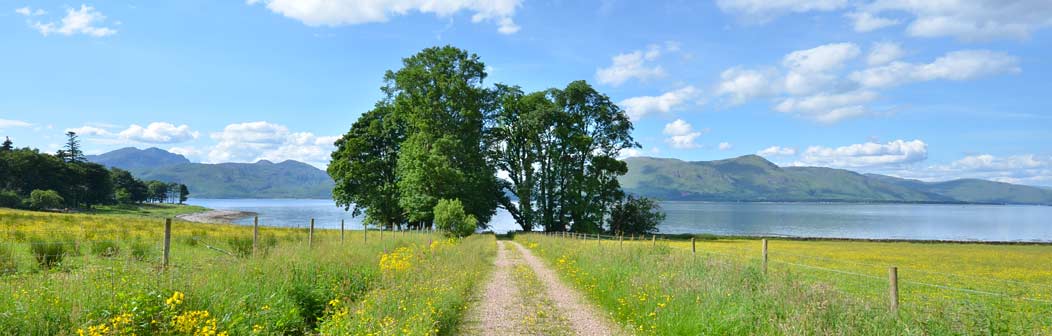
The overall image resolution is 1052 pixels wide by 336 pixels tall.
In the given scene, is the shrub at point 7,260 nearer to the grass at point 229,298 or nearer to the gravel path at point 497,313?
the grass at point 229,298

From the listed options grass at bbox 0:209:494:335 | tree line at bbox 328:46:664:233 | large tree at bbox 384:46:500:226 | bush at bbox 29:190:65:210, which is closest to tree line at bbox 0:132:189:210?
bush at bbox 29:190:65:210

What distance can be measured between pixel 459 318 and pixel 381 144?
144 ft

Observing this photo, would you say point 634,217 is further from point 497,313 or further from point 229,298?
point 229,298

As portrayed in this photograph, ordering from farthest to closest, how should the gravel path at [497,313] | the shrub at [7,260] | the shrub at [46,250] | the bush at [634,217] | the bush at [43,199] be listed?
the bush at [43,199] < the bush at [634,217] < the shrub at [46,250] < the shrub at [7,260] < the gravel path at [497,313]

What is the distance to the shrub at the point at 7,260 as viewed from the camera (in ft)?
36.0

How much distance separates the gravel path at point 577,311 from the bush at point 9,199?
87277 mm

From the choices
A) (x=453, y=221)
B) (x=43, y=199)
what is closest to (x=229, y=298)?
(x=453, y=221)

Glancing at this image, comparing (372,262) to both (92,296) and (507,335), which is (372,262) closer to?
(507,335)

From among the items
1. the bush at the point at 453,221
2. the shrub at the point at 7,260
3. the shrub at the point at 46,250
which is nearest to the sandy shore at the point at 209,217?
the bush at the point at 453,221

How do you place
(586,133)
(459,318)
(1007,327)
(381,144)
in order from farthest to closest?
(586,133) → (381,144) → (459,318) → (1007,327)

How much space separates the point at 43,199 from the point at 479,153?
65.2 m

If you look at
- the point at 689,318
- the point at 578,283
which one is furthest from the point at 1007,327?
the point at 578,283

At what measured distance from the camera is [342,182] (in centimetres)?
4888

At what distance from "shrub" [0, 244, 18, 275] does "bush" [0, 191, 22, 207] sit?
8022 cm
